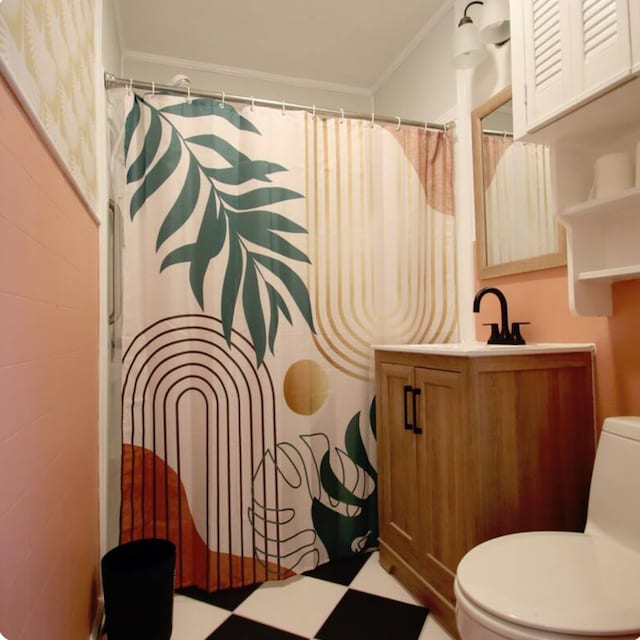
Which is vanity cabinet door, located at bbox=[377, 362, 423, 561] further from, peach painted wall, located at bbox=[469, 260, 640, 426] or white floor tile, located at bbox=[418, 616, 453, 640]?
peach painted wall, located at bbox=[469, 260, 640, 426]

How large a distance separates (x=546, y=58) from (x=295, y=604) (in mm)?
1967

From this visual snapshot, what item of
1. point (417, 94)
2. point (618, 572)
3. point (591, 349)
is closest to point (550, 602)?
point (618, 572)

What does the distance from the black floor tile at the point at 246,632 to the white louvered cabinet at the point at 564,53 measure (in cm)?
177

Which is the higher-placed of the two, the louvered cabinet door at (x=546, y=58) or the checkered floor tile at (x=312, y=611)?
the louvered cabinet door at (x=546, y=58)

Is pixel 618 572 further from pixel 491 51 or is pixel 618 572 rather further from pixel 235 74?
pixel 235 74

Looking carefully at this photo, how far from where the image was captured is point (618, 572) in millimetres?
998

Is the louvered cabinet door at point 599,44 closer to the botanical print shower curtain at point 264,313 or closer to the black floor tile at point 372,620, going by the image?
the botanical print shower curtain at point 264,313

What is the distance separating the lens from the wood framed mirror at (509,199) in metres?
1.65

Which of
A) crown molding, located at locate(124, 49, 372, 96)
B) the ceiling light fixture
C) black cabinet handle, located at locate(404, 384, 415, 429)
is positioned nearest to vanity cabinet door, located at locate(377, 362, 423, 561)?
black cabinet handle, located at locate(404, 384, 415, 429)

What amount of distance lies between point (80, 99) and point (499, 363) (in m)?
1.42

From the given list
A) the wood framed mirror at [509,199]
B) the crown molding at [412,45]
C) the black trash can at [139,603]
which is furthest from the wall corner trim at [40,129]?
the crown molding at [412,45]

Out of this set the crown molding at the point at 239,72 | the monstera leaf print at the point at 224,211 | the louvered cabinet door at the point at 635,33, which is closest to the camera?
the louvered cabinet door at the point at 635,33

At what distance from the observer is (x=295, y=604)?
5.21 ft

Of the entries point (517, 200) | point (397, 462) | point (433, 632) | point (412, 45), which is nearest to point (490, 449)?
point (397, 462)
